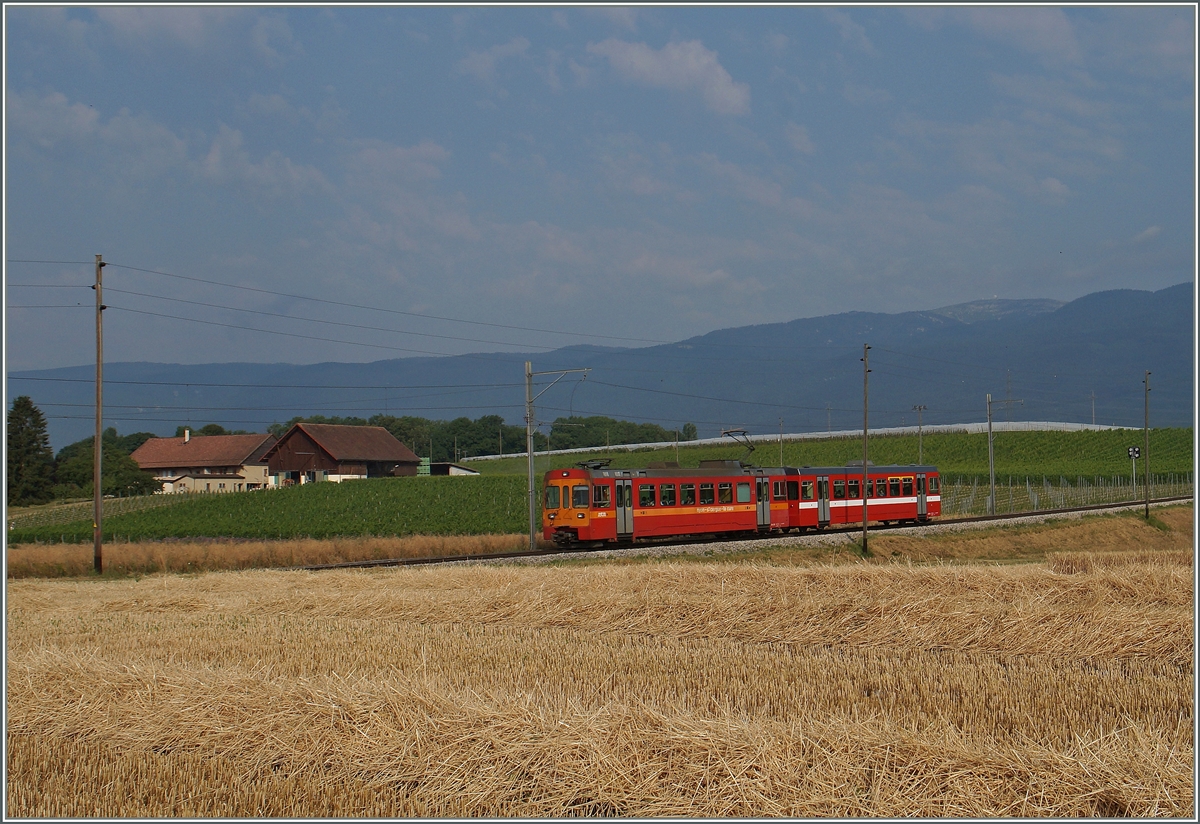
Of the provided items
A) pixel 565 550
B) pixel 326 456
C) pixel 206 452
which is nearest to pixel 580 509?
pixel 565 550

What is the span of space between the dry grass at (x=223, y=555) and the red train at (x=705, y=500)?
13.4ft

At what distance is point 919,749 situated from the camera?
307 inches

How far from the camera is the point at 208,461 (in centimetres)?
11288

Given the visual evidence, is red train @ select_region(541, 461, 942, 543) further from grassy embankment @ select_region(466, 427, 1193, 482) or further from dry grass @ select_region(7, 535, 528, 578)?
grassy embankment @ select_region(466, 427, 1193, 482)

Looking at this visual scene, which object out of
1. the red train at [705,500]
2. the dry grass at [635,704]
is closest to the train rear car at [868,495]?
the red train at [705,500]

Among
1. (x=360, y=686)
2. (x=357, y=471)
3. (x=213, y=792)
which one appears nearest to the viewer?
(x=213, y=792)

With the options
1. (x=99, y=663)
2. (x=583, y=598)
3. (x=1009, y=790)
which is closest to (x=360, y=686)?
(x=99, y=663)

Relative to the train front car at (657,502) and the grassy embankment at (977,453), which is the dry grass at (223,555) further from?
the grassy embankment at (977,453)

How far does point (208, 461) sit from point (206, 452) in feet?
10.0

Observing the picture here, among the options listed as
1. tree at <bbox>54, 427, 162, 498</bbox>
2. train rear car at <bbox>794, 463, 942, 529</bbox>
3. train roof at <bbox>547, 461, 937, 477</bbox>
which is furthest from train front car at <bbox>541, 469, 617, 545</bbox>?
tree at <bbox>54, 427, 162, 498</bbox>

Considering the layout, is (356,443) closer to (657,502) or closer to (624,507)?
(657,502)

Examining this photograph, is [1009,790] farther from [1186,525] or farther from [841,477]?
[1186,525]

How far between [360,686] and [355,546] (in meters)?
28.2

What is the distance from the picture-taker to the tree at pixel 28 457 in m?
85.2
